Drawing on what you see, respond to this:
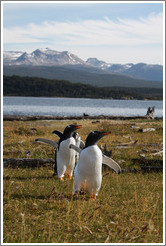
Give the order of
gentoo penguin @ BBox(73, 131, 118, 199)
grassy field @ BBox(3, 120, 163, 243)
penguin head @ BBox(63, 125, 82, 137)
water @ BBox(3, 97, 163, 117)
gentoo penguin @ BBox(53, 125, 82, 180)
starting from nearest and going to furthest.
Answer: grassy field @ BBox(3, 120, 163, 243), gentoo penguin @ BBox(73, 131, 118, 199), penguin head @ BBox(63, 125, 82, 137), gentoo penguin @ BBox(53, 125, 82, 180), water @ BBox(3, 97, 163, 117)

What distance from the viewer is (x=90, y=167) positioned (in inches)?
368

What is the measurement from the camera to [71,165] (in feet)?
40.4

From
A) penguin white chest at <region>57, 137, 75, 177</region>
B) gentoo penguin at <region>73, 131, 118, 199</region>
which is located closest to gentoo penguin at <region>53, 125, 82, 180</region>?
penguin white chest at <region>57, 137, 75, 177</region>

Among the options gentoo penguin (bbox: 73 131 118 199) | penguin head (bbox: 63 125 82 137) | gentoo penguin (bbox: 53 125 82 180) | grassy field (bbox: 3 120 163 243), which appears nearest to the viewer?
grassy field (bbox: 3 120 163 243)

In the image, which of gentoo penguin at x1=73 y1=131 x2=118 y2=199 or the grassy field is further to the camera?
gentoo penguin at x1=73 y1=131 x2=118 y2=199

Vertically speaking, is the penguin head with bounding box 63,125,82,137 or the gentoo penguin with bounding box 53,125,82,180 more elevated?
the penguin head with bounding box 63,125,82,137

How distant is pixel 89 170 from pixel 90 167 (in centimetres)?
8

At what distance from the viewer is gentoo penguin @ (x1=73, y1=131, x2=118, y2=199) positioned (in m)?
9.29

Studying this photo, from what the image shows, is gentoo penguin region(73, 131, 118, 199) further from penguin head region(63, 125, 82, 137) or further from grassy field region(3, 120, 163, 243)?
penguin head region(63, 125, 82, 137)

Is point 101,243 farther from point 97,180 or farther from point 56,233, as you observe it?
point 97,180

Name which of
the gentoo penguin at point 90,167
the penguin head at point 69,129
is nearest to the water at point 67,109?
the penguin head at point 69,129

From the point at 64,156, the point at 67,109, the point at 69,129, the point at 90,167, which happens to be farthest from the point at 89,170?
the point at 67,109

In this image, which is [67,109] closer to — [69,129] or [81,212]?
[69,129]

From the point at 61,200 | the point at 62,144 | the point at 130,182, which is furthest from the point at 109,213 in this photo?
the point at 62,144
